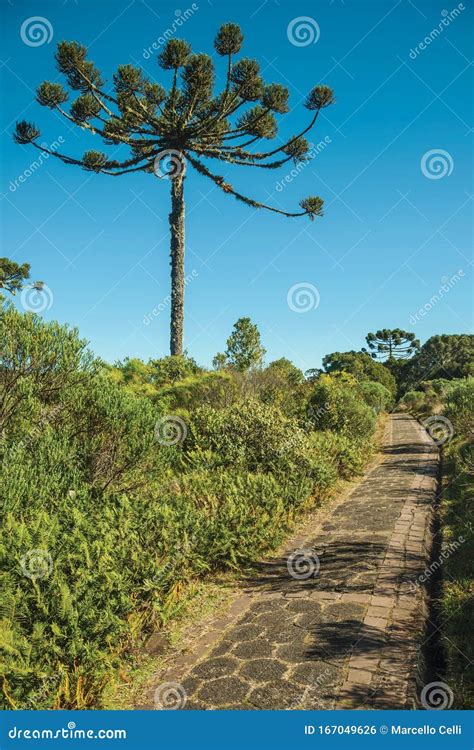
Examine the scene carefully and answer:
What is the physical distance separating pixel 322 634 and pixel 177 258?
1245 cm

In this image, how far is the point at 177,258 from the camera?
15.0 meters

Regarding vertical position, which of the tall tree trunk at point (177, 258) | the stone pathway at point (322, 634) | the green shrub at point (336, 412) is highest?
the tall tree trunk at point (177, 258)

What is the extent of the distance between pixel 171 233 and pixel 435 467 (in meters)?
10.6

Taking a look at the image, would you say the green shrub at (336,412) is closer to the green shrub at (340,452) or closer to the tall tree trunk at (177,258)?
the green shrub at (340,452)

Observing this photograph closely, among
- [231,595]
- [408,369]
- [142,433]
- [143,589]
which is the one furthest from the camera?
[408,369]

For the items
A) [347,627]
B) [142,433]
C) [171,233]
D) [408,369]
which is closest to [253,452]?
[142,433]

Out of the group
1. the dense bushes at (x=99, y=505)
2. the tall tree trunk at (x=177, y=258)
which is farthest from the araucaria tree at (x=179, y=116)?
the dense bushes at (x=99, y=505)

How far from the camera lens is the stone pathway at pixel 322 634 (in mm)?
3561

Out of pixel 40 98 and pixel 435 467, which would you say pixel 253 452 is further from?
pixel 40 98

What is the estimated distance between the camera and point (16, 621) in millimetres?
3334

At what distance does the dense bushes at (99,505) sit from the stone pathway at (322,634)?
21.6 inches

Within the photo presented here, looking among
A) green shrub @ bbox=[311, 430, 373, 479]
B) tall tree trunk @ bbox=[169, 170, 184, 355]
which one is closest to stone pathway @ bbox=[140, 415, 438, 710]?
green shrub @ bbox=[311, 430, 373, 479]

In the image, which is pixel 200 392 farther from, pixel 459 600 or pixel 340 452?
pixel 459 600

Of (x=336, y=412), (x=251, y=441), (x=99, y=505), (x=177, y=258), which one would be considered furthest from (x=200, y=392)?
(x=99, y=505)
